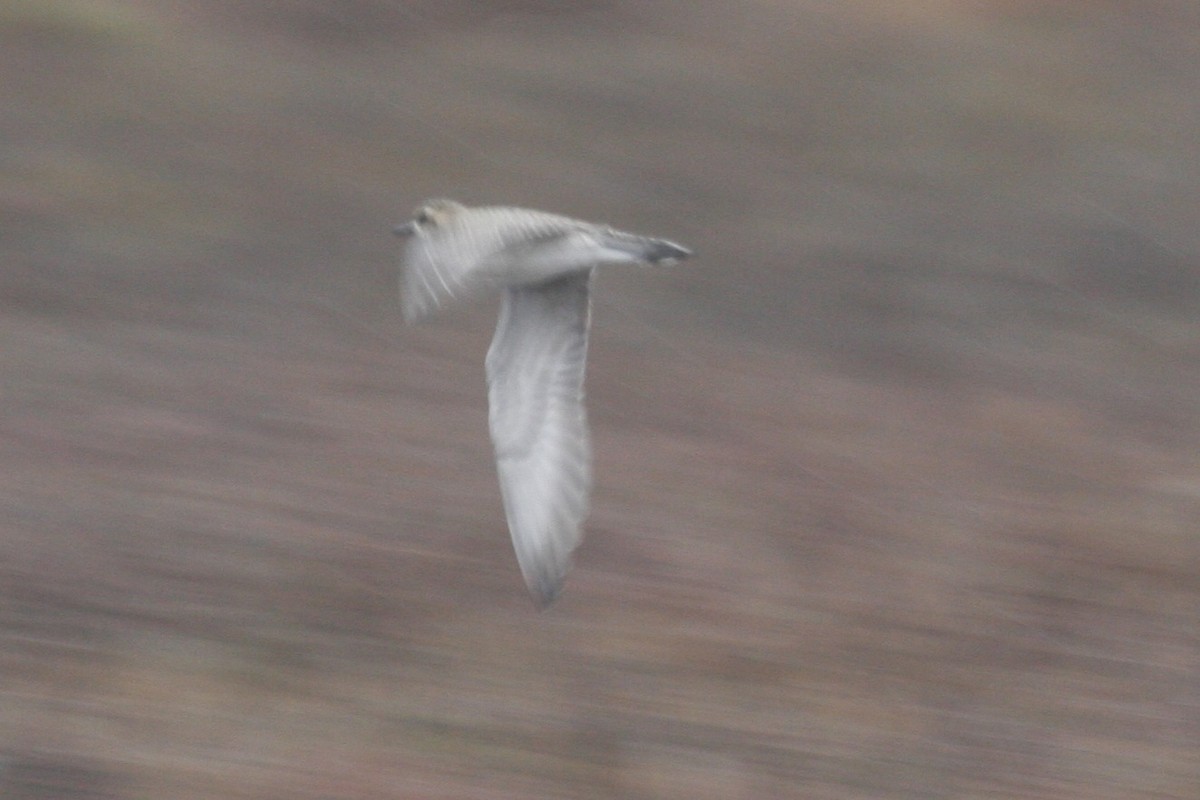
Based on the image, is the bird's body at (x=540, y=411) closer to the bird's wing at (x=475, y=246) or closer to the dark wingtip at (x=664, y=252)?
the bird's wing at (x=475, y=246)

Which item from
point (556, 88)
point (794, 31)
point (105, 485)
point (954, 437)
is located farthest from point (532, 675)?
point (794, 31)

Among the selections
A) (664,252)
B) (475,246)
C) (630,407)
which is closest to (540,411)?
(475,246)

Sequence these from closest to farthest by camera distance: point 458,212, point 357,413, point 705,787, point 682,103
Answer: point 458,212 < point 705,787 < point 357,413 < point 682,103

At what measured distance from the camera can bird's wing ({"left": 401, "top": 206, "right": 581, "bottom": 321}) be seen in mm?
6910

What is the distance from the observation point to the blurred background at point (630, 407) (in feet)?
31.5

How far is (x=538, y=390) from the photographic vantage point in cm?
800

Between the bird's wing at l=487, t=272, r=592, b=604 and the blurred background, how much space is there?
1.61m

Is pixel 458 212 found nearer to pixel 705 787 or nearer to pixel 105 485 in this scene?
pixel 705 787

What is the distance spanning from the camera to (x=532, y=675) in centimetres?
984

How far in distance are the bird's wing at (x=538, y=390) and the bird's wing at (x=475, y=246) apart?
1.17 feet

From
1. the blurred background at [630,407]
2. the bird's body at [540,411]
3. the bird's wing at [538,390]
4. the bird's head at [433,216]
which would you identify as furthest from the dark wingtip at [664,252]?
the blurred background at [630,407]

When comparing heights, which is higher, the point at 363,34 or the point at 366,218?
the point at 363,34

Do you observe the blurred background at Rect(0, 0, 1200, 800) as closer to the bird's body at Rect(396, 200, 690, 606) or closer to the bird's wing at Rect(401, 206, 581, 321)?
the bird's body at Rect(396, 200, 690, 606)

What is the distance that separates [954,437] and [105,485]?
4.55m
